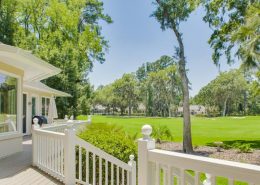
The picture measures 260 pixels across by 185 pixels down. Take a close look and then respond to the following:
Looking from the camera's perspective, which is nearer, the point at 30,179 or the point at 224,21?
the point at 30,179

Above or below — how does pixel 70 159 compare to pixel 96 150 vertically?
below

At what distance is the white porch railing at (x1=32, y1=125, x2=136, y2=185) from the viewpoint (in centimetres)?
569

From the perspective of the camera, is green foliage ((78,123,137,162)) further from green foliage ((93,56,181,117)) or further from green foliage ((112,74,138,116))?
green foliage ((112,74,138,116))

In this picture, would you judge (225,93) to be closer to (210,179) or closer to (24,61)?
(24,61)

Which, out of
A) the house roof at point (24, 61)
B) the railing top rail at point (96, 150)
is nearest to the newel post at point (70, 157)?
the railing top rail at point (96, 150)

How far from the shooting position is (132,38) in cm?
4234

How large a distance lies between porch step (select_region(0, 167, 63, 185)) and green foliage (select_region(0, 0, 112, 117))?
17458mm

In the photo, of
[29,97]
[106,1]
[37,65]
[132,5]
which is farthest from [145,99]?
[37,65]

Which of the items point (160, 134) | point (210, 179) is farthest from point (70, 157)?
point (160, 134)

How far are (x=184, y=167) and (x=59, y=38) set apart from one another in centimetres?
2584

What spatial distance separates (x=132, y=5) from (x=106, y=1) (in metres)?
6.94

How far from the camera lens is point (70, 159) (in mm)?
5734

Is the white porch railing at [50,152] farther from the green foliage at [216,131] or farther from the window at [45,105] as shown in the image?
the window at [45,105]

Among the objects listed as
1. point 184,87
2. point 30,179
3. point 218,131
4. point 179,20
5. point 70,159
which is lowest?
point 218,131
